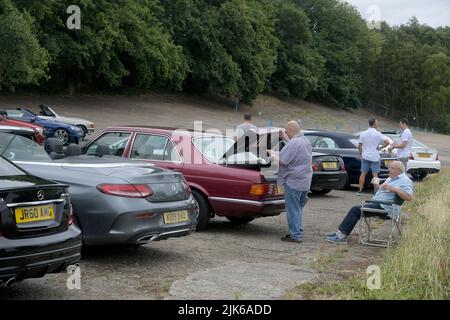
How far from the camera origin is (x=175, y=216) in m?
7.50

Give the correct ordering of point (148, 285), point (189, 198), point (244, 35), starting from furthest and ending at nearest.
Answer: point (244, 35) < point (189, 198) < point (148, 285)

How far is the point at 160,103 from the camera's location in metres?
52.7

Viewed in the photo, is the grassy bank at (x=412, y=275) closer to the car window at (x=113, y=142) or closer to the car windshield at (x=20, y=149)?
the car windshield at (x=20, y=149)

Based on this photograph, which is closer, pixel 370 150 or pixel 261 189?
pixel 261 189

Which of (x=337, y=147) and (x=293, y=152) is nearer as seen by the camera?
(x=293, y=152)

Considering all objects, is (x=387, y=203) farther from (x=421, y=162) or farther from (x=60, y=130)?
(x=60, y=130)

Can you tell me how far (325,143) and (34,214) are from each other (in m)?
12.0

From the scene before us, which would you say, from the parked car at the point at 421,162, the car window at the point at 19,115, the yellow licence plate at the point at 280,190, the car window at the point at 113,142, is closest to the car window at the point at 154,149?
the car window at the point at 113,142

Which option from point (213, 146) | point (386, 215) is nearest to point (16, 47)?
point (213, 146)

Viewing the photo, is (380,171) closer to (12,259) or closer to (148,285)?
(148,285)

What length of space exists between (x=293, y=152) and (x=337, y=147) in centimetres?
760

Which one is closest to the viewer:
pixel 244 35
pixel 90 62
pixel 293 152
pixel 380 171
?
pixel 293 152

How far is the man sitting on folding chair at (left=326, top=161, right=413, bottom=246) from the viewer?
9062mm
